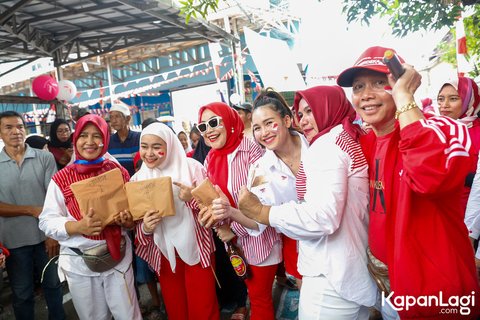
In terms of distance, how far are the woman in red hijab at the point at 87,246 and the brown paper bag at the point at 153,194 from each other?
0.15m

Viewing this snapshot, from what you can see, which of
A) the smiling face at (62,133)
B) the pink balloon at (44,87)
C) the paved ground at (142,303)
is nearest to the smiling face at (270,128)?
the paved ground at (142,303)

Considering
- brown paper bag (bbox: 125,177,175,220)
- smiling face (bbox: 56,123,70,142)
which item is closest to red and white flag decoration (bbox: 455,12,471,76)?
brown paper bag (bbox: 125,177,175,220)

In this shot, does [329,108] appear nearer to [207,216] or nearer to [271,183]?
[271,183]

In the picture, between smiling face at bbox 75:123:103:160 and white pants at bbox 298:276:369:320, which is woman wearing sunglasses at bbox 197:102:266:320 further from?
white pants at bbox 298:276:369:320

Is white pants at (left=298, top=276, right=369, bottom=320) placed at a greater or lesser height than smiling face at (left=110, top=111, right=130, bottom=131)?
lesser

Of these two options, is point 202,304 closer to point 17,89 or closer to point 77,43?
point 77,43

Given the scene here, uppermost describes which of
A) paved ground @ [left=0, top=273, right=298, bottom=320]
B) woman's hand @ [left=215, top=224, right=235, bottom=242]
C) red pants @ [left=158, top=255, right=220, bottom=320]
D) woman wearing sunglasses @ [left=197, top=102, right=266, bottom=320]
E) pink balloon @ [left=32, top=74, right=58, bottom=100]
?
pink balloon @ [left=32, top=74, right=58, bottom=100]

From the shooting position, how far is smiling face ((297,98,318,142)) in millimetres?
1918

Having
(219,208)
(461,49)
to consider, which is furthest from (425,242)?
(461,49)

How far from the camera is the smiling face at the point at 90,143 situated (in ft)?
7.89

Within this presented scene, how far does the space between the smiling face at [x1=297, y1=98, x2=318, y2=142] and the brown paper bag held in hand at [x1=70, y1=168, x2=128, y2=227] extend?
1257mm

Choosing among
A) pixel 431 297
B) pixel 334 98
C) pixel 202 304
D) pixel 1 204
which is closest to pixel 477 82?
pixel 334 98

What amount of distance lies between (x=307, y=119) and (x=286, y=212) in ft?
2.20

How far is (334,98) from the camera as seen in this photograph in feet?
5.74
